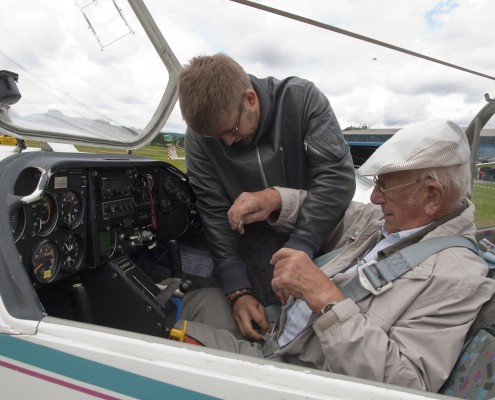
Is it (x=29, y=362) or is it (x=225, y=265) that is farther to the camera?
(x=225, y=265)

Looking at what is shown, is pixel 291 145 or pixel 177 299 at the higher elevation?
pixel 291 145

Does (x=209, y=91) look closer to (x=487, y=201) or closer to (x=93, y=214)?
(x=93, y=214)

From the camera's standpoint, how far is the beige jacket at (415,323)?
3.01 ft

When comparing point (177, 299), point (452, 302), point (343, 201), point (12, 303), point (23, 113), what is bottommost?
point (177, 299)

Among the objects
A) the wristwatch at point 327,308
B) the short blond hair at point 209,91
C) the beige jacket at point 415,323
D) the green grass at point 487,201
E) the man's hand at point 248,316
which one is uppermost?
the short blond hair at point 209,91

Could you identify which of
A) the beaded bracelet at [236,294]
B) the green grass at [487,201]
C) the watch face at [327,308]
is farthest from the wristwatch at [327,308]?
the green grass at [487,201]

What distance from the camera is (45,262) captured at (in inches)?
54.1

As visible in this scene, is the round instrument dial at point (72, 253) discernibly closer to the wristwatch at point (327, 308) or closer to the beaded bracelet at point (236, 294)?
the beaded bracelet at point (236, 294)

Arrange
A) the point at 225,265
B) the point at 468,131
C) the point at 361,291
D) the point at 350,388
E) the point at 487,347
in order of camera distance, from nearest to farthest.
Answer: the point at 350,388 → the point at 487,347 → the point at 361,291 → the point at 225,265 → the point at 468,131

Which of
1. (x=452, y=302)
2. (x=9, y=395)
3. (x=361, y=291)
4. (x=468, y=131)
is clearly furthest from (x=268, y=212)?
(x=468, y=131)

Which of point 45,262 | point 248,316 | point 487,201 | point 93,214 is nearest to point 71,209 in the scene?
point 93,214

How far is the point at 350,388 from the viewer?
70 cm

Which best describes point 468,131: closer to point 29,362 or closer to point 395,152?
point 395,152

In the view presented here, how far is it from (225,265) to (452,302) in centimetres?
100
